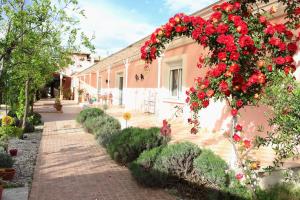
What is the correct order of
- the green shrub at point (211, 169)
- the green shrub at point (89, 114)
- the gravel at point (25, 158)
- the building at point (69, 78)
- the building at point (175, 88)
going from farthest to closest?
the building at point (69, 78), the green shrub at point (89, 114), the building at point (175, 88), the gravel at point (25, 158), the green shrub at point (211, 169)

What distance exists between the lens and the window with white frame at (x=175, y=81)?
43.8 ft

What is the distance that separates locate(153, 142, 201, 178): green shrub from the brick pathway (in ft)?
1.37

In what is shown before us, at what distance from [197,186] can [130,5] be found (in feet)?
25.3

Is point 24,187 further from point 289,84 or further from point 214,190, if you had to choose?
point 289,84

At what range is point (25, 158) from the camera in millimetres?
9148

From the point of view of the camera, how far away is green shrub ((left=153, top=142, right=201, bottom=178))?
627 cm

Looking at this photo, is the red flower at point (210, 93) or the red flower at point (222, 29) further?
the red flower at point (210, 93)

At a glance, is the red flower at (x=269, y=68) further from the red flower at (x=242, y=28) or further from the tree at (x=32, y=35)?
the tree at (x=32, y=35)

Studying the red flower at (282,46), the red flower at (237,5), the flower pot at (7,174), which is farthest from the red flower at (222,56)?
the flower pot at (7,174)

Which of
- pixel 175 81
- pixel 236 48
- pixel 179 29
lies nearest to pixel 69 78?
pixel 175 81

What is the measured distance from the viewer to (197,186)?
6055 millimetres

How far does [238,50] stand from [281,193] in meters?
2.16

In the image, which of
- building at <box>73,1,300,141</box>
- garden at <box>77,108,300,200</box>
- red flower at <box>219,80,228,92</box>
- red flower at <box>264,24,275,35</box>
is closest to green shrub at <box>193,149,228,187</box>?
garden at <box>77,108,300,200</box>

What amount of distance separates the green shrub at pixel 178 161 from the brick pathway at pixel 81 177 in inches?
16.4
